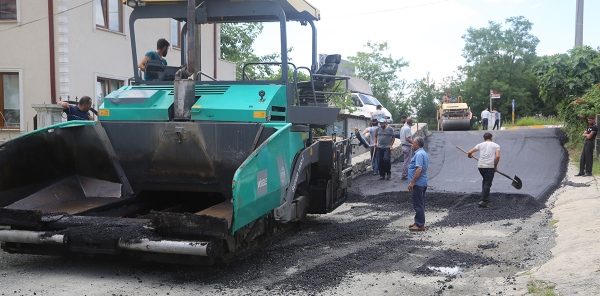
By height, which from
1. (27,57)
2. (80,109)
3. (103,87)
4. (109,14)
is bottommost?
(80,109)

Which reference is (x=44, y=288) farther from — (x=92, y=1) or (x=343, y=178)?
(x=92, y=1)

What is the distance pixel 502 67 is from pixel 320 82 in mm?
58171

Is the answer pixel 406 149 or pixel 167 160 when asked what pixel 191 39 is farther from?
pixel 406 149

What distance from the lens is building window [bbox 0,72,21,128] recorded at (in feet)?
54.1

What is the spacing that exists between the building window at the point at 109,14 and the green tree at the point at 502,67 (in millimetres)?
46133

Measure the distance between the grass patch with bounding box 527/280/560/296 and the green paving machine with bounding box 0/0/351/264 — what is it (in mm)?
2634

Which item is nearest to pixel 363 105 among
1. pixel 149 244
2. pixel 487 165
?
pixel 487 165

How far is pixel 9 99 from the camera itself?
54.3 ft

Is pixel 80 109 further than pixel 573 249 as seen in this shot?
Yes

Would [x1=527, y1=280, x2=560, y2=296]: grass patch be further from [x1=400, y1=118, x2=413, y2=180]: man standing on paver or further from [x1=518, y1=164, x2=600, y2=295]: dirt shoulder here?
[x1=400, y1=118, x2=413, y2=180]: man standing on paver

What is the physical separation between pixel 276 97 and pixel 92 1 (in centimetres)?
1132

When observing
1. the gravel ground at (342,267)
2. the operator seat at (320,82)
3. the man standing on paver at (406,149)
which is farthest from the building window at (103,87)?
the operator seat at (320,82)

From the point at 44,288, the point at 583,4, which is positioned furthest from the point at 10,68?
the point at 583,4

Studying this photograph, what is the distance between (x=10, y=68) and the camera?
16.3 m
